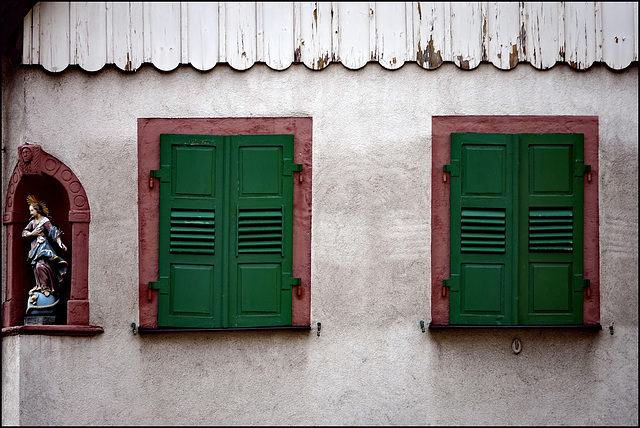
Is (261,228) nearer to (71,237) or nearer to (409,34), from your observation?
(71,237)

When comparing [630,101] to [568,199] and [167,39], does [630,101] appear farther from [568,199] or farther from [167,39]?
[167,39]

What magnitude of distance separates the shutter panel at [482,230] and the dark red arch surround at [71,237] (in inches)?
122

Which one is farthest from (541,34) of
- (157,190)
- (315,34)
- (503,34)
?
(157,190)

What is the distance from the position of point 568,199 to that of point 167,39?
3669 mm

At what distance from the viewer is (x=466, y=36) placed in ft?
25.9

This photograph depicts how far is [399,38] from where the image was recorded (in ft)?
25.8

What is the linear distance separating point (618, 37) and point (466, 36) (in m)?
1.30

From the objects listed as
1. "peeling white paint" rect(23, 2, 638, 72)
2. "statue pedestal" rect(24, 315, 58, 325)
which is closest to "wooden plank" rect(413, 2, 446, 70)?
"peeling white paint" rect(23, 2, 638, 72)

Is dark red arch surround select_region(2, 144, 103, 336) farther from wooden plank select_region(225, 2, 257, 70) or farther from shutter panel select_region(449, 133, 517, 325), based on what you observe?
shutter panel select_region(449, 133, 517, 325)

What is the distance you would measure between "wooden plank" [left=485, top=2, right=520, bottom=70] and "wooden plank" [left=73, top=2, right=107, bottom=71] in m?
3.29

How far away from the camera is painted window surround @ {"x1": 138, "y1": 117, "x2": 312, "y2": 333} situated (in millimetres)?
7777

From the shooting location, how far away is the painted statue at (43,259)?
7.74 meters

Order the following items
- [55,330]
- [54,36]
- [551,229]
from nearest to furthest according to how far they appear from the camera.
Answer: [55,330] < [551,229] < [54,36]

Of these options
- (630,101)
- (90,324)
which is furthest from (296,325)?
(630,101)
